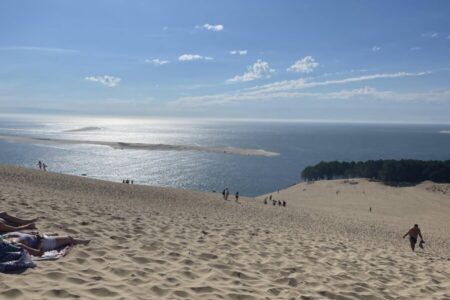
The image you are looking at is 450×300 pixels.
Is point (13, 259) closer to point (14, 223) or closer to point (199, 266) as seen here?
point (14, 223)

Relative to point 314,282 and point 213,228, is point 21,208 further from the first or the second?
point 314,282

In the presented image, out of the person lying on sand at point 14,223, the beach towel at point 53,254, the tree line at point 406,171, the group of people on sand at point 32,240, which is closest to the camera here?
the beach towel at point 53,254

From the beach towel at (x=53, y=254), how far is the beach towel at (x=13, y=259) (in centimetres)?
27

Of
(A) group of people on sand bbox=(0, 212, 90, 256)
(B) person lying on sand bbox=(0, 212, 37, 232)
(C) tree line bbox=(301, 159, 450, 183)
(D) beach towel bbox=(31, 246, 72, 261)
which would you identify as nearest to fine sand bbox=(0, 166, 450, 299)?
(D) beach towel bbox=(31, 246, 72, 261)

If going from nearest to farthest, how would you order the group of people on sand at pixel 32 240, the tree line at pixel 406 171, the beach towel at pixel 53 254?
1. the beach towel at pixel 53 254
2. the group of people on sand at pixel 32 240
3. the tree line at pixel 406 171

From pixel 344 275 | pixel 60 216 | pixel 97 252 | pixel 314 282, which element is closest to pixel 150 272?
pixel 97 252

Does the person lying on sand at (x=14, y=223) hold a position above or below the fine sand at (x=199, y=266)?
above

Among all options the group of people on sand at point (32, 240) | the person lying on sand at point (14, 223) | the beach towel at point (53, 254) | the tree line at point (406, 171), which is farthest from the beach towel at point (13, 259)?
the tree line at point (406, 171)

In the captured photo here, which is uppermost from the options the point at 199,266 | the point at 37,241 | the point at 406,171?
the point at 37,241

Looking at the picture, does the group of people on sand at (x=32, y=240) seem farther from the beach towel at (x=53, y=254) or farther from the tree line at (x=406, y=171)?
the tree line at (x=406, y=171)

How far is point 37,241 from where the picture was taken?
647 centimetres

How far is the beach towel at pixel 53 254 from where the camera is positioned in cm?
591

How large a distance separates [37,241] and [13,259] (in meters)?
1.04

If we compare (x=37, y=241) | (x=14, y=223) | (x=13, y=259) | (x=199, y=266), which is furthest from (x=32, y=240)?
(x=199, y=266)
